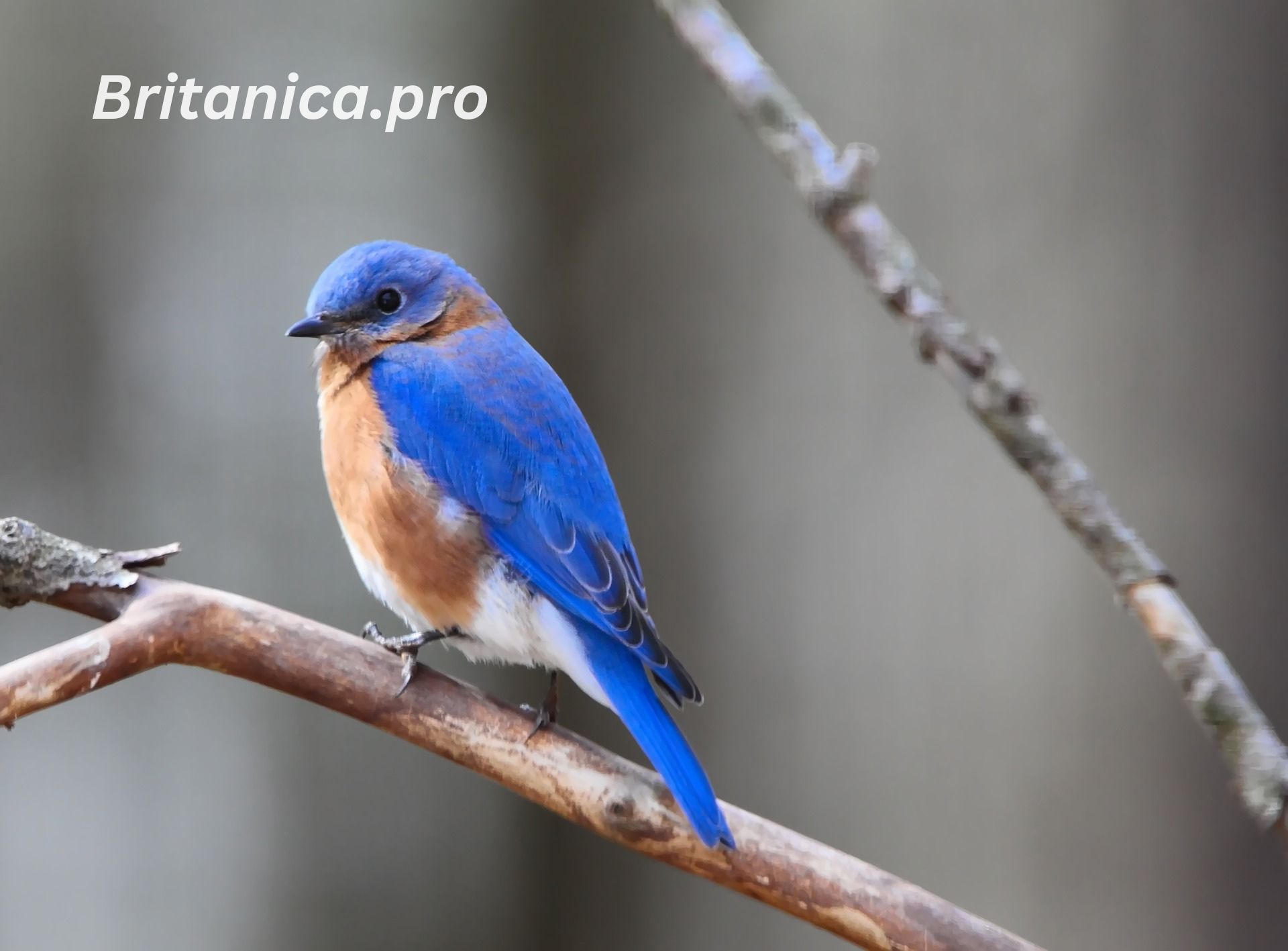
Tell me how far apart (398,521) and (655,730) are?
315mm

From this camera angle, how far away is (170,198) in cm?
191

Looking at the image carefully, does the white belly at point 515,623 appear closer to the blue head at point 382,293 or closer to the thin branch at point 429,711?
the thin branch at point 429,711

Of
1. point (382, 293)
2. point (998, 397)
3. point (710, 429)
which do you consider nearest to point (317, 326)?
point (382, 293)

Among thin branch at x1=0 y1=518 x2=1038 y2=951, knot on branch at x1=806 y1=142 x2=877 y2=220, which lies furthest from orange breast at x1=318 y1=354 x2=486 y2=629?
knot on branch at x1=806 y1=142 x2=877 y2=220

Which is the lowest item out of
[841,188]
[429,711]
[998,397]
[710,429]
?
[429,711]

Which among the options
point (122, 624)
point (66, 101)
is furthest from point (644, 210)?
point (122, 624)

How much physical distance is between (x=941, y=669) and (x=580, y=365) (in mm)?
657

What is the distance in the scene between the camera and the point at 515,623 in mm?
1106

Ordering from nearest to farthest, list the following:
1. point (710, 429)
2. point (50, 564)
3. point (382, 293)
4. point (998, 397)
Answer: point (998, 397) → point (50, 564) → point (382, 293) → point (710, 429)

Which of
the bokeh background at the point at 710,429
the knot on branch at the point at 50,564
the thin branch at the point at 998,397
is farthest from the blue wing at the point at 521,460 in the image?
the bokeh background at the point at 710,429

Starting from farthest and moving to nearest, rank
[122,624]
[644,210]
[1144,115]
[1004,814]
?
[644,210]
[1004,814]
[1144,115]
[122,624]

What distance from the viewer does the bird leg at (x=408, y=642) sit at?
1.00m

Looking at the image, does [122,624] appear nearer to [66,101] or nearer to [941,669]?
[941,669]

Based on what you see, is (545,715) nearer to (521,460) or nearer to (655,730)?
(655,730)
